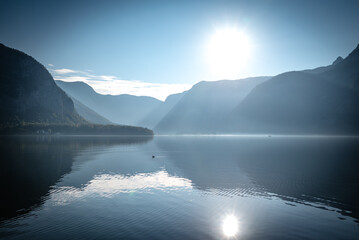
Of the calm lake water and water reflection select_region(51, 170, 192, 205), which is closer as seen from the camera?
the calm lake water

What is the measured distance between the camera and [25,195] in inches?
1296

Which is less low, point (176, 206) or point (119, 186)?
point (119, 186)

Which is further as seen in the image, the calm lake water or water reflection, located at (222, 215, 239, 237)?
the calm lake water

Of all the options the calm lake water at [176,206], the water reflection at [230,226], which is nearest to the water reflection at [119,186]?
the calm lake water at [176,206]

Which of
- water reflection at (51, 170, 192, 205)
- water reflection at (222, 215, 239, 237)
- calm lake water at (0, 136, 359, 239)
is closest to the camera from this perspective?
water reflection at (222, 215, 239, 237)

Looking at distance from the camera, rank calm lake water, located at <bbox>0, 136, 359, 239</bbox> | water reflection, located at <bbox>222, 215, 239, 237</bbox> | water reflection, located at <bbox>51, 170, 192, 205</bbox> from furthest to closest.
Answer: water reflection, located at <bbox>51, 170, 192, 205</bbox> → calm lake water, located at <bbox>0, 136, 359, 239</bbox> → water reflection, located at <bbox>222, 215, 239, 237</bbox>

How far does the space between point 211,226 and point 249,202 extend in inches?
420

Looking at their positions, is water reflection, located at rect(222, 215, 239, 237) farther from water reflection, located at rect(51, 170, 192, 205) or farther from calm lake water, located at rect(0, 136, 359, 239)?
water reflection, located at rect(51, 170, 192, 205)

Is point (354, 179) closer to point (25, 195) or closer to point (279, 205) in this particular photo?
point (279, 205)

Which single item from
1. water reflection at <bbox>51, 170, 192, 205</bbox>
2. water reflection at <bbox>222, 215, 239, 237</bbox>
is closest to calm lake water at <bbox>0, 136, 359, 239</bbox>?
water reflection at <bbox>222, 215, 239, 237</bbox>

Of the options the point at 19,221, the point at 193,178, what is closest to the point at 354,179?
the point at 193,178

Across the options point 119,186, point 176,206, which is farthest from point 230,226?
point 119,186

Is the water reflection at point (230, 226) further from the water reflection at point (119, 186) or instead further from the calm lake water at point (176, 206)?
the water reflection at point (119, 186)

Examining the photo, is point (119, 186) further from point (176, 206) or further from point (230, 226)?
point (230, 226)
